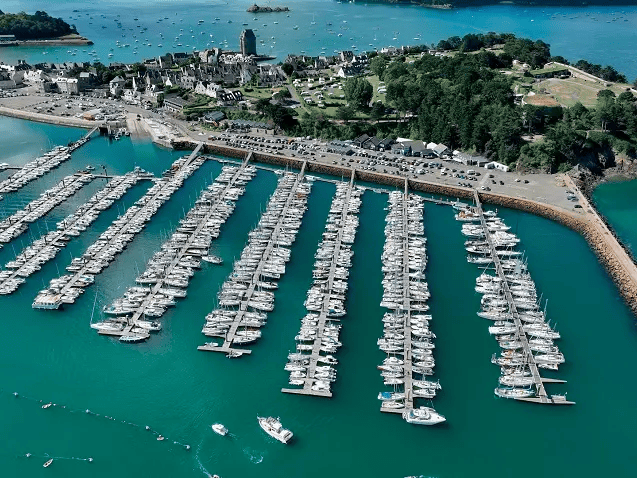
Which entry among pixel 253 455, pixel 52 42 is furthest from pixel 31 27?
pixel 253 455

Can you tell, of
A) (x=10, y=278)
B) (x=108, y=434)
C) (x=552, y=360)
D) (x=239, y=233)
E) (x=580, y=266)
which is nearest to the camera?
(x=108, y=434)

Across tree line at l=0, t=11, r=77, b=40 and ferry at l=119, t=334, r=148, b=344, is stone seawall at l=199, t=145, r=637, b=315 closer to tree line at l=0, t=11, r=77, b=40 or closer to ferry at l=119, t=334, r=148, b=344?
ferry at l=119, t=334, r=148, b=344

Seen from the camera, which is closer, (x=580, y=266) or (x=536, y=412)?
(x=536, y=412)

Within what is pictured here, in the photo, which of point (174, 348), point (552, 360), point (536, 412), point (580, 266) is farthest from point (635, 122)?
point (174, 348)

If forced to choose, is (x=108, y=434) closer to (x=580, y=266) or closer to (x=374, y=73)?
(x=580, y=266)

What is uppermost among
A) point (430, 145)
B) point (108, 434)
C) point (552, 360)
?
point (430, 145)

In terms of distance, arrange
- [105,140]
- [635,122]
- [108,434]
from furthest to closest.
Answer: [105,140], [635,122], [108,434]

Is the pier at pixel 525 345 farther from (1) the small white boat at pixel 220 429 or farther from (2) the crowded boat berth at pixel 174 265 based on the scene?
(2) the crowded boat berth at pixel 174 265

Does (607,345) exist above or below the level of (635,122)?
below
